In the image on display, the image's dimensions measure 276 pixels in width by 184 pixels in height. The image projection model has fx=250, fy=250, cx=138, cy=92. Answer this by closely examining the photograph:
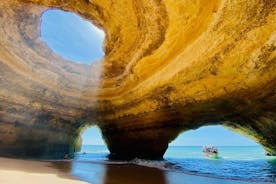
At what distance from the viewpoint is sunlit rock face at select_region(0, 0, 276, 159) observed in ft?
16.1

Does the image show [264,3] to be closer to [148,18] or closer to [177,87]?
[148,18]

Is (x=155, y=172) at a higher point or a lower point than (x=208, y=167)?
lower

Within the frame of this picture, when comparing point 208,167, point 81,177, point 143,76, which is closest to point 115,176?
point 81,177

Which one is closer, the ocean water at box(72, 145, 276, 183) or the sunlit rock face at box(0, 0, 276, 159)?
the sunlit rock face at box(0, 0, 276, 159)

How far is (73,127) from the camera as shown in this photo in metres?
11.3

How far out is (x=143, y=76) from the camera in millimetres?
7227

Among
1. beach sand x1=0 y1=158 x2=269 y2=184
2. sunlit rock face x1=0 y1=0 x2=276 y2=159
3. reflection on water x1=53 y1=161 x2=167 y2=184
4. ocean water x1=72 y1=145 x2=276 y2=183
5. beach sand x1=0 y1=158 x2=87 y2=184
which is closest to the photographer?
beach sand x1=0 y1=158 x2=87 y2=184

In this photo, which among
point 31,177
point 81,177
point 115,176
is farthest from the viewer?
point 115,176

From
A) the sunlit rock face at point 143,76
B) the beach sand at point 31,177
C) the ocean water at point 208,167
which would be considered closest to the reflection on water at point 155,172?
the ocean water at point 208,167

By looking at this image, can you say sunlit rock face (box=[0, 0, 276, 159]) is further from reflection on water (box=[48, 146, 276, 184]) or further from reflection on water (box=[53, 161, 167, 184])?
reflection on water (box=[53, 161, 167, 184])

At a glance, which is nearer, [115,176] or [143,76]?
[115,176]

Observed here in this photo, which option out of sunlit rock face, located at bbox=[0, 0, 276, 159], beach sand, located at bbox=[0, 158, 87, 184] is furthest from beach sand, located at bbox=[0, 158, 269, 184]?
sunlit rock face, located at bbox=[0, 0, 276, 159]

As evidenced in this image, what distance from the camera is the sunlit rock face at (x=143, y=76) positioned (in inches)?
194

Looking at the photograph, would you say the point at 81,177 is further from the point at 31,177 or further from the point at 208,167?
the point at 208,167
